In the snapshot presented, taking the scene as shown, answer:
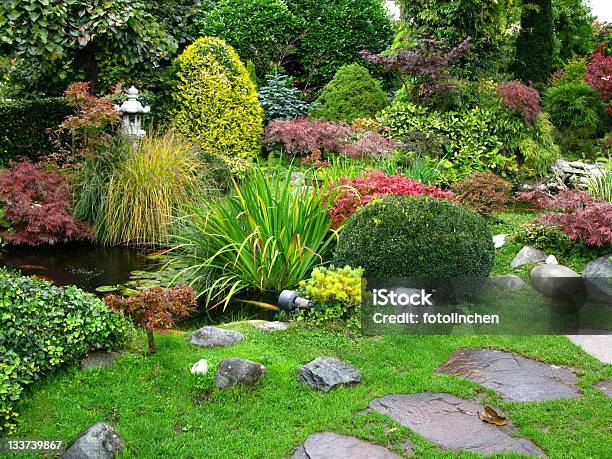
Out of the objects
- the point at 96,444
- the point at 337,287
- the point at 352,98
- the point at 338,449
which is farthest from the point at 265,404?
the point at 352,98

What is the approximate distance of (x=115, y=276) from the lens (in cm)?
670

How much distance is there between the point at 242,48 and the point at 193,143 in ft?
11.9

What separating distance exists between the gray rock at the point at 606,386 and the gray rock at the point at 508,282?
72.0 inches

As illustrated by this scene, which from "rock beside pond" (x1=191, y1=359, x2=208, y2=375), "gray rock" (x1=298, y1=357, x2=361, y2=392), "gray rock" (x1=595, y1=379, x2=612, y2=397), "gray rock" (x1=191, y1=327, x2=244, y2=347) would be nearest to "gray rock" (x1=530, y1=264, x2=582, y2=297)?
"gray rock" (x1=595, y1=379, x2=612, y2=397)

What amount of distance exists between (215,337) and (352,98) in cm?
707

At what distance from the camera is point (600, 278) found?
5980 mm

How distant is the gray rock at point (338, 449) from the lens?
3.18 meters

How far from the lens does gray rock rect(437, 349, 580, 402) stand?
12.8 ft

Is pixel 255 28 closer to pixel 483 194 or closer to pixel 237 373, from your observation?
pixel 483 194

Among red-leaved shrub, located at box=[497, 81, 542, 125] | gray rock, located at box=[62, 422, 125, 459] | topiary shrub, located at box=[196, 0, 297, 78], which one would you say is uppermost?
topiary shrub, located at box=[196, 0, 297, 78]

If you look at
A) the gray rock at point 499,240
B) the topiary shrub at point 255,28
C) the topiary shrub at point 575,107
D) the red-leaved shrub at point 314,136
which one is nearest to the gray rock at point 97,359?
the gray rock at point 499,240

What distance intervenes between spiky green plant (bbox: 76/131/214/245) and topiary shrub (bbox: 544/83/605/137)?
8.07 m

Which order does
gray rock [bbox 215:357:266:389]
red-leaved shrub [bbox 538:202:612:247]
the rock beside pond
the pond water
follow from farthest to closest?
the pond water
red-leaved shrub [bbox 538:202:612:247]
the rock beside pond
gray rock [bbox 215:357:266:389]

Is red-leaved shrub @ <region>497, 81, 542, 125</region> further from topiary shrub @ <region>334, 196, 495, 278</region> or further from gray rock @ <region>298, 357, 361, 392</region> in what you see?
gray rock @ <region>298, 357, 361, 392</region>
